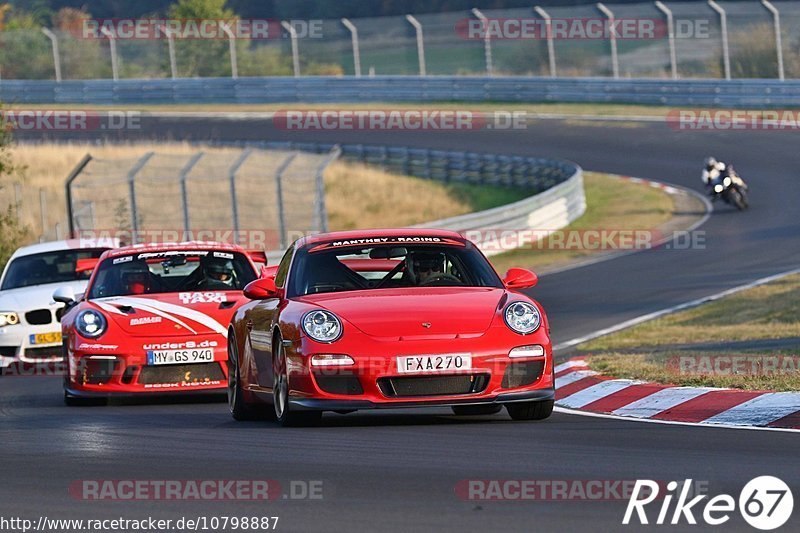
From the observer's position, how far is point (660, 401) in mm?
9719

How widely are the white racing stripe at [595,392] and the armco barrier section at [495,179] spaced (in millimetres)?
13023

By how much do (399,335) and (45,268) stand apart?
888 cm

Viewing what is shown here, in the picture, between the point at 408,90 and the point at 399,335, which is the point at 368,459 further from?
the point at 408,90

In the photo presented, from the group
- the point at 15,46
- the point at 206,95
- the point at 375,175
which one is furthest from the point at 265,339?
the point at 15,46

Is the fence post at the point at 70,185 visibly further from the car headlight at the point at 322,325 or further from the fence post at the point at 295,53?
the fence post at the point at 295,53

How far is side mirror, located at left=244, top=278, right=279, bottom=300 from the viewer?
31.3ft

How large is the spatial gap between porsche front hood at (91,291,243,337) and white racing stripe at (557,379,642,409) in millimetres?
2806

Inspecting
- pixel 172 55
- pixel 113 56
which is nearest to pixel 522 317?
pixel 172 55

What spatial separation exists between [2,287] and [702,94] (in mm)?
26849
